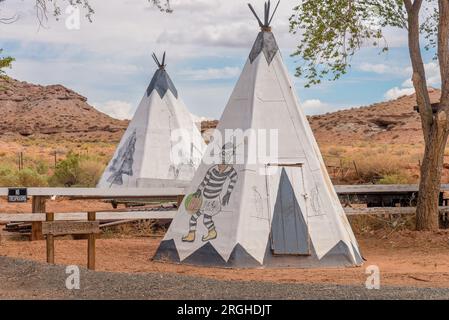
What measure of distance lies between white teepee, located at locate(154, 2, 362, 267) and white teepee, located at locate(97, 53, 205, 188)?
832 centimetres

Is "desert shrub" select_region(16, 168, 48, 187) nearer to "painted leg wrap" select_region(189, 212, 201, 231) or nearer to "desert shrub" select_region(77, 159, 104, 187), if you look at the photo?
"desert shrub" select_region(77, 159, 104, 187)

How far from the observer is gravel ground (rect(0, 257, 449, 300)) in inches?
305

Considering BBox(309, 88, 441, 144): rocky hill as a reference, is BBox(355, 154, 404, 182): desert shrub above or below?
below

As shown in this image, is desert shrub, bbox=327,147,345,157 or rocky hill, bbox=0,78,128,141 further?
rocky hill, bbox=0,78,128,141

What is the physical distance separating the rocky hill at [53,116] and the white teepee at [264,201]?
57.1 metres

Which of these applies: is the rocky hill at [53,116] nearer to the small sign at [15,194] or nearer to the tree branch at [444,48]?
the tree branch at [444,48]

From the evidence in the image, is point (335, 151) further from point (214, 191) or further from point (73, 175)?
point (214, 191)

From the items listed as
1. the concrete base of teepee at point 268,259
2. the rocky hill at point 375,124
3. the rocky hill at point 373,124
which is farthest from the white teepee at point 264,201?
the rocky hill at point 375,124

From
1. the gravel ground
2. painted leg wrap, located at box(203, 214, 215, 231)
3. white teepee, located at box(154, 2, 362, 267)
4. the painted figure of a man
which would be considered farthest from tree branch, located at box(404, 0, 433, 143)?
the gravel ground

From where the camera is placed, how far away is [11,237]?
14.5 metres

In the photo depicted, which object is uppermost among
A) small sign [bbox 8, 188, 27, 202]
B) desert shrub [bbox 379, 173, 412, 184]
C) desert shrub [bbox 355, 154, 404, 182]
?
desert shrub [bbox 355, 154, 404, 182]

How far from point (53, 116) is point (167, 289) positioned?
7410 cm

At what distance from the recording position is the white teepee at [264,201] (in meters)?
11.2
